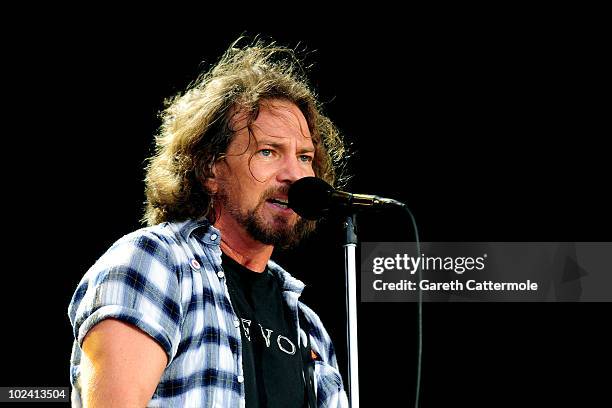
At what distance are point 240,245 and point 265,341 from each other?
31cm

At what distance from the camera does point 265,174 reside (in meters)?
2.13

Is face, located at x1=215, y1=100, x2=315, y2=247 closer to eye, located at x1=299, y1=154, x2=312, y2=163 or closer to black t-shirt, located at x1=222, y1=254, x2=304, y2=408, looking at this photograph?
eye, located at x1=299, y1=154, x2=312, y2=163

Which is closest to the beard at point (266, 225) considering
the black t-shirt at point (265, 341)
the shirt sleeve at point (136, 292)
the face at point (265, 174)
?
the face at point (265, 174)

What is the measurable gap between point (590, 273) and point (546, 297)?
250 millimetres

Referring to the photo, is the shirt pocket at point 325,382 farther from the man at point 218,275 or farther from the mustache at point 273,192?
the mustache at point 273,192

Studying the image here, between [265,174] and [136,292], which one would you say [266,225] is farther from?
[136,292]

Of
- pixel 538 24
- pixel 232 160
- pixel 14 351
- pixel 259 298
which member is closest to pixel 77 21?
pixel 14 351

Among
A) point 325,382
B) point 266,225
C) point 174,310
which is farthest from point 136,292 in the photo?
point 325,382

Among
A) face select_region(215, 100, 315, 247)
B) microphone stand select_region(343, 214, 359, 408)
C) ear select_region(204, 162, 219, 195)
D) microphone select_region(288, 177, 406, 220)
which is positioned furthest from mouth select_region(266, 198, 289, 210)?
microphone stand select_region(343, 214, 359, 408)

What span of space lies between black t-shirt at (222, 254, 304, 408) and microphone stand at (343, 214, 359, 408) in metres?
0.32

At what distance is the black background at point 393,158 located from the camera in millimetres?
3510

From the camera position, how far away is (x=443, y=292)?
3.77 m

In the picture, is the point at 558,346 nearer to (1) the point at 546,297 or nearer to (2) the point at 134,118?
(1) the point at 546,297

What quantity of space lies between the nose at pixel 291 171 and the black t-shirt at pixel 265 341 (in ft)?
0.91
